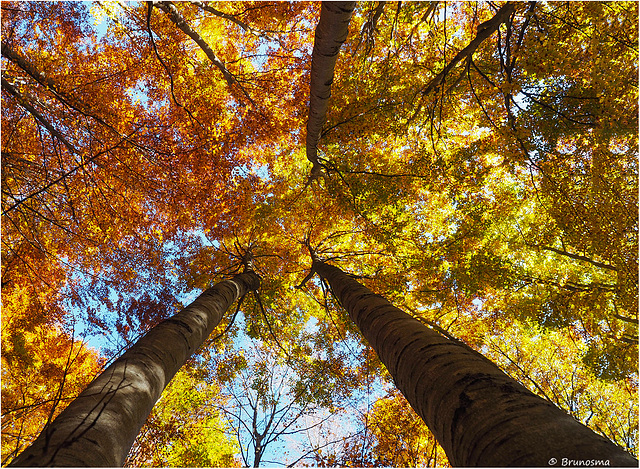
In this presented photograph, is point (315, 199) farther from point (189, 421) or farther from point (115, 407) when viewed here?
point (189, 421)

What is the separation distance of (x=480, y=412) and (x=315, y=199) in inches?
254

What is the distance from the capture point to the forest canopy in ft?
15.4

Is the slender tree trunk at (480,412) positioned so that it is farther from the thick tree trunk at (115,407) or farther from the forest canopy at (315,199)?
the forest canopy at (315,199)

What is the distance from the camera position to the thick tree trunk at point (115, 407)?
1326mm

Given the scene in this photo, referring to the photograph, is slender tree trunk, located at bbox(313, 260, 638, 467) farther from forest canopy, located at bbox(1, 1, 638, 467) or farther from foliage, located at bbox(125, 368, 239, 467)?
foliage, located at bbox(125, 368, 239, 467)

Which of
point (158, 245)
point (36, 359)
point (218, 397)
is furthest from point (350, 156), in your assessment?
point (36, 359)

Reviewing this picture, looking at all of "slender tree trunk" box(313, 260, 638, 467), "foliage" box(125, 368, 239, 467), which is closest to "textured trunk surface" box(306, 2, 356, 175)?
"slender tree trunk" box(313, 260, 638, 467)

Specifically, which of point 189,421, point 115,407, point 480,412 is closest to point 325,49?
point 480,412

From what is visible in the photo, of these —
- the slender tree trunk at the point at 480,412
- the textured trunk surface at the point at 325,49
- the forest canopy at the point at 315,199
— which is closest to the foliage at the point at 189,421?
the forest canopy at the point at 315,199

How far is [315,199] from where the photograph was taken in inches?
293

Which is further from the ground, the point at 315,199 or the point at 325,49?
the point at 315,199

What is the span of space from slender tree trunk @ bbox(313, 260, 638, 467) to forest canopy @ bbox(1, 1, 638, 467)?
11.0 ft

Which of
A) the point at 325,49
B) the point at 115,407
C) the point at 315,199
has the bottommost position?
the point at 115,407

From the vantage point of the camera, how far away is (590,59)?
3.45m
